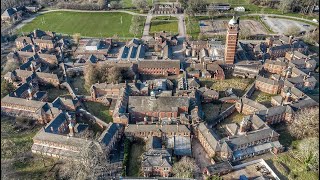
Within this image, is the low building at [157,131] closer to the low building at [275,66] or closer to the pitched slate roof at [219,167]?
the pitched slate roof at [219,167]

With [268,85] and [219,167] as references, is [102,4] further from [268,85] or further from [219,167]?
[219,167]

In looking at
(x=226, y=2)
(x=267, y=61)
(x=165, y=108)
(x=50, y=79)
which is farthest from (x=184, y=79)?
(x=226, y=2)

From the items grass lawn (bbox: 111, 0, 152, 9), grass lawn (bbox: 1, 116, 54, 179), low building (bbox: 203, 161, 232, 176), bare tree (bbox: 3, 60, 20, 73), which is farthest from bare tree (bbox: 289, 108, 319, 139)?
grass lawn (bbox: 111, 0, 152, 9)

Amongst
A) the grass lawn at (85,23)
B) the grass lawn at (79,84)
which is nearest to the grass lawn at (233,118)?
the grass lawn at (79,84)

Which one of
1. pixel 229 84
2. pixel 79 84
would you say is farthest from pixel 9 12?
pixel 229 84

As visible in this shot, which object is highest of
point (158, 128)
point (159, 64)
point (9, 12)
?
point (9, 12)

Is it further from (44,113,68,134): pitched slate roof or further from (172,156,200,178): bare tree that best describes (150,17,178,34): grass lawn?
(172,156,200,178): bare tree
